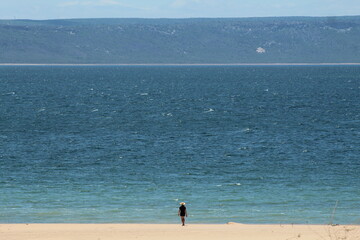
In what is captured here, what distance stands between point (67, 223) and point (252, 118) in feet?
164

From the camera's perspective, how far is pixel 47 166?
152ft

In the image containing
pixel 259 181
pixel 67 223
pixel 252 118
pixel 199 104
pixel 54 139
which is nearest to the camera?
pixel 67 223
